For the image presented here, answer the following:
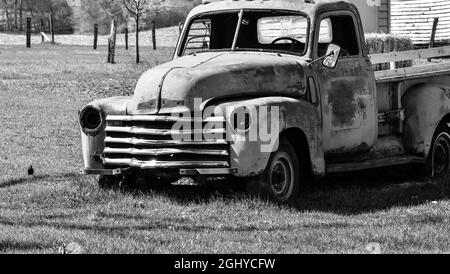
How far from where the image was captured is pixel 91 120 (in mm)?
10781

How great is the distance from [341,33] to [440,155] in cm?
206

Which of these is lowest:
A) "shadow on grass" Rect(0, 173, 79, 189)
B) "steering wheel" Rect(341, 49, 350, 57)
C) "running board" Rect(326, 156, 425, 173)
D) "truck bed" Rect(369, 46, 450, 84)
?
"shadow on grass" Rect(0, 173, 79, 189)

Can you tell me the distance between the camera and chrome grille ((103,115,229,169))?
9.68 m

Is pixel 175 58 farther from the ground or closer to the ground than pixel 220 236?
farther from the ground

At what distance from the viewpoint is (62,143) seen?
49.0 ft

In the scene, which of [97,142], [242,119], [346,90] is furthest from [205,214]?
[346,90]

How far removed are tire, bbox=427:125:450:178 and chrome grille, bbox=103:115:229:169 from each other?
135 inches

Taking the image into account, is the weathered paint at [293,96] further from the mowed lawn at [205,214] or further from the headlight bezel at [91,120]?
the mowed lawn at [205,214]

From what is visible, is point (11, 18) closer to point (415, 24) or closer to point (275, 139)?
point (415, 24)

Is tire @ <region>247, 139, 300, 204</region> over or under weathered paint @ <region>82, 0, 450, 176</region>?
under

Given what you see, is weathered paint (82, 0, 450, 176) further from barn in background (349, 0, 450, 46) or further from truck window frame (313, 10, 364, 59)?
barn in background (349, 0, 450, 46)

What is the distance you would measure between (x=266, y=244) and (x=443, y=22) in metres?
34.6

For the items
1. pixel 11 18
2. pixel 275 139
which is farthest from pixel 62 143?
pixel 11 18

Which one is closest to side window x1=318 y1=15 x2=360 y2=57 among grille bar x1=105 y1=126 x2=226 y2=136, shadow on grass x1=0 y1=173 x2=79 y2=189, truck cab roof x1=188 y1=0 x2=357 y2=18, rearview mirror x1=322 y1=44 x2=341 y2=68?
truck cab roof x1=188 y1=0 x2=357 y2=18
